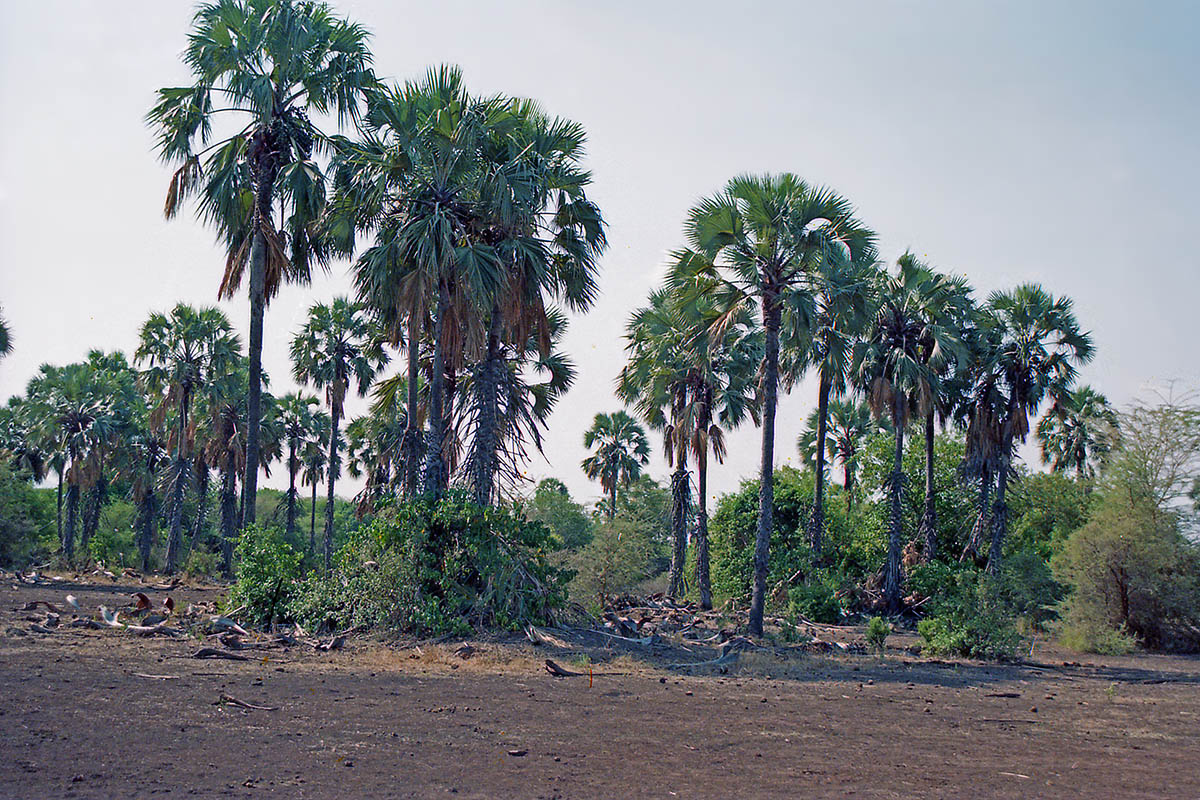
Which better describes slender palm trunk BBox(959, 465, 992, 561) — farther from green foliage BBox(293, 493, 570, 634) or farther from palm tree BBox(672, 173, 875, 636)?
green foliage BBox(293, 493, 570, 634)

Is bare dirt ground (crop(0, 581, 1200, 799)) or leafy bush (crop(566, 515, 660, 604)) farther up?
leafy bush (crop(566, 515, 660, 604))

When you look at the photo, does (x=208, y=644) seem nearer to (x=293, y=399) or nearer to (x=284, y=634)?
(x=284, y=634)

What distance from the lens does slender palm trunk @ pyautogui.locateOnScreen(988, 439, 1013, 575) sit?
89.9ft

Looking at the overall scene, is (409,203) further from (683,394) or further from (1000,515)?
(1000,515)

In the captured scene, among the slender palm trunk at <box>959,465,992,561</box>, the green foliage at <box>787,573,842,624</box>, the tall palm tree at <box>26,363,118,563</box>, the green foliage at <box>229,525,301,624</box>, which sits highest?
the tall palm tree at <box>26,363,118,563</box>

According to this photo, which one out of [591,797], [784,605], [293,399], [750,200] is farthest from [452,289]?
[293,399]

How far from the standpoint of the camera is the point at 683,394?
29016 mm

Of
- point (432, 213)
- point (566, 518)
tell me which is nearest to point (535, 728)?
point (432, 213)

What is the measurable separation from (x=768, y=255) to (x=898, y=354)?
9.45 metres

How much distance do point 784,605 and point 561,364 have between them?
34.4 feet

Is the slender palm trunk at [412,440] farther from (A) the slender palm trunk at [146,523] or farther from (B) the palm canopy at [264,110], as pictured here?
(A) the slender palm trunk at [146,523]

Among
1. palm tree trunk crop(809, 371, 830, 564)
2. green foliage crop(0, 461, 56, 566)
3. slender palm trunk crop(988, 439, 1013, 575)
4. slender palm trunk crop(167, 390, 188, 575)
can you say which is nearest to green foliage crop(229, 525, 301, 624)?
palm tree trunk crop(809, 371, 830, 564)

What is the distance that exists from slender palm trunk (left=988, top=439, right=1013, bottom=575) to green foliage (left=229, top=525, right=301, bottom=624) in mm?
20622

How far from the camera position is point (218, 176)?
18750 mm
